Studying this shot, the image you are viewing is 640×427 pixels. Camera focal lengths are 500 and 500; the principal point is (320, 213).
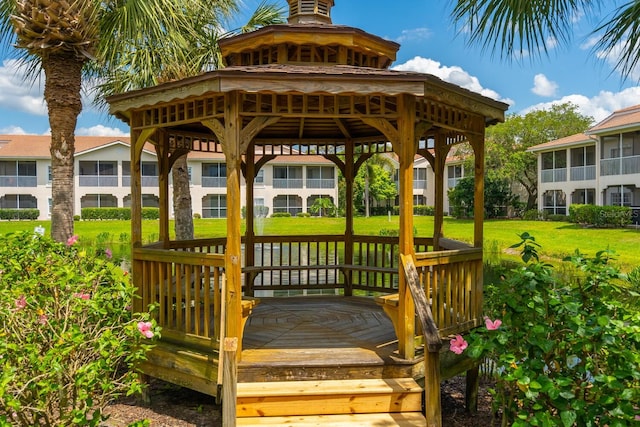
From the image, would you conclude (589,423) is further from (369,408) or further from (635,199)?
(635,199)

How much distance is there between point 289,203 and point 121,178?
1473cm

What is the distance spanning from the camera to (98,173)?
139 ft

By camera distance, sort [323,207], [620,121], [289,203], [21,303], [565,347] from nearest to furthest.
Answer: [565,347] → [21,303] → [620,121] → [323,207] → [289,203]

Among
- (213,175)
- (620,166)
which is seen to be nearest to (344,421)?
(620,166)

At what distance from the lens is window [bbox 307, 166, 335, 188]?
46062mm

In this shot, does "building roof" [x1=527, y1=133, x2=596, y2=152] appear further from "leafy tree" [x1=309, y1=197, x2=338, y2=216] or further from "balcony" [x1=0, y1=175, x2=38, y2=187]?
"balcony" [x1=0, y1=175, x2=38, y2=187]

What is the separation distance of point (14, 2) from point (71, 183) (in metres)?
3.08

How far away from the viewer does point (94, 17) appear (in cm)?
835

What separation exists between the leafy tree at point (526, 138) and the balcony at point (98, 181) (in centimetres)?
2906

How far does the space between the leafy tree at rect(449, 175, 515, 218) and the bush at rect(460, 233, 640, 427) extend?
34.4 m

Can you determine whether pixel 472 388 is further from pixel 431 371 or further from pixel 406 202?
pixel 406 202

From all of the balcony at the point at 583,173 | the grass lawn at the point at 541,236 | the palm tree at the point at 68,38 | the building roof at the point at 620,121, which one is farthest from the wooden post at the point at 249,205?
the balcony at the point at 583,173

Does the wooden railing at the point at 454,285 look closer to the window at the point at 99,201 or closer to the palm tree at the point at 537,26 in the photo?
the palm tree at the point at 537,26

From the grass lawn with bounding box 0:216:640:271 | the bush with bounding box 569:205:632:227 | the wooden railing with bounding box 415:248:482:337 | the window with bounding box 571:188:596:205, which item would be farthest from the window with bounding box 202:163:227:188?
the wooden railing with bounding box 415:248:482:337
